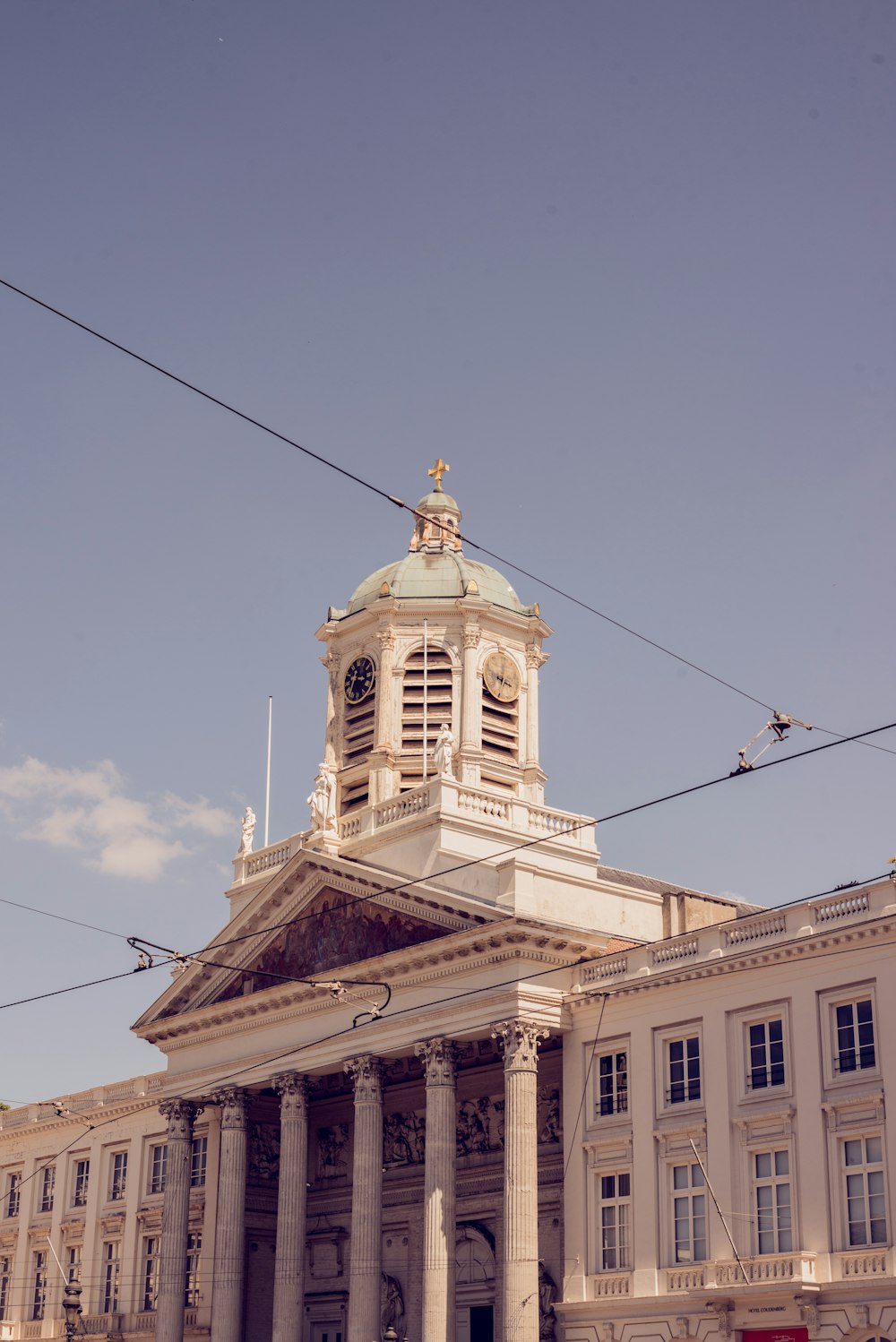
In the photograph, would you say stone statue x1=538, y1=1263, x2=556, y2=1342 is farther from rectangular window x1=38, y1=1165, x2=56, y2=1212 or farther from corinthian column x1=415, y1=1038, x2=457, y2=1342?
rectangular window x1=38, y1=1165, x2=56, y2=1212

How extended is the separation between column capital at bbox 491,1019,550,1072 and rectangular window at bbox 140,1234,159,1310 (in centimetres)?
1877

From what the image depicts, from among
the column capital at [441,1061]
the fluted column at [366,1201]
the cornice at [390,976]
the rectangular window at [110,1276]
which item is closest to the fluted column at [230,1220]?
the cornice at [390,976]

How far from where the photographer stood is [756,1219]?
38.4 m

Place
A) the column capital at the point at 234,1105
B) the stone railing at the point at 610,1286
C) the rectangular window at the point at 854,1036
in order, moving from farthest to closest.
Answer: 1. the column capital at the point at 234,1105
2. the stone railing at the point at 610,1286
3. the rectangular window at the point at 854,1036

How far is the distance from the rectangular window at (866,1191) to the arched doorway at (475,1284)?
13.2 metres

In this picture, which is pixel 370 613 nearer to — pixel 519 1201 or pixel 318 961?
pixel 318 961

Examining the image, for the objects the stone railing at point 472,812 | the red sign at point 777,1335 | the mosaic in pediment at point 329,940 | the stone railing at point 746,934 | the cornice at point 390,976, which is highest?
the stone railing at point 472,812

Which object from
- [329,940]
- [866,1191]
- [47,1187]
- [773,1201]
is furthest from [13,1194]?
[866,1191]

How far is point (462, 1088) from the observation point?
161 feet

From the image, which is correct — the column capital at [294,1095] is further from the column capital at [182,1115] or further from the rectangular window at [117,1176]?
the rectangular window at [117,1176]

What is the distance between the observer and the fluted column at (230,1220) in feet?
163

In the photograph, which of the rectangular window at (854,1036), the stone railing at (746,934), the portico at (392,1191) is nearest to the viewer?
the rectangular window at (854,1036)

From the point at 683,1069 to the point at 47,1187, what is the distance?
30491mm

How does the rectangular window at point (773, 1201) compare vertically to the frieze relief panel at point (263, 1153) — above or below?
below
